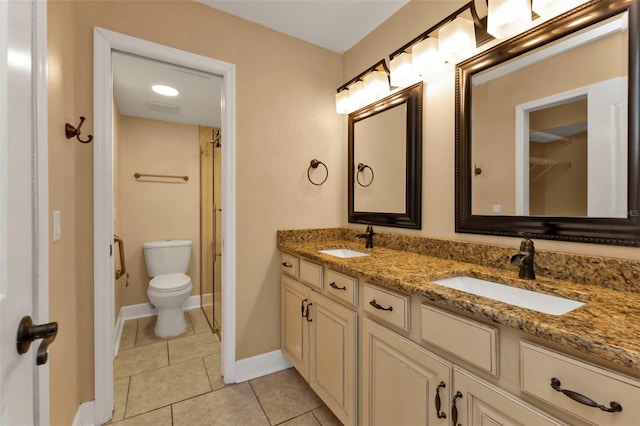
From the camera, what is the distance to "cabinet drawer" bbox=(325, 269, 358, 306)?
129 cm

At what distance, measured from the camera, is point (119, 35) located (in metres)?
1.54

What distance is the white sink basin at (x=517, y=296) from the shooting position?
0.95m

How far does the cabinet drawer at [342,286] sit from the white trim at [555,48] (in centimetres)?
116

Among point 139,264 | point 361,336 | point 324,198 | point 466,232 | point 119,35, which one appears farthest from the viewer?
point 139,264

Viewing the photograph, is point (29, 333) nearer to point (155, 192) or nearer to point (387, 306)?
point (387, 306)

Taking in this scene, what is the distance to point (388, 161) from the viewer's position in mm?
1905

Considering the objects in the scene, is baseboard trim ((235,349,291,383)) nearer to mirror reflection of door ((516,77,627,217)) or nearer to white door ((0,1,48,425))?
white door ((0,1,48,425))

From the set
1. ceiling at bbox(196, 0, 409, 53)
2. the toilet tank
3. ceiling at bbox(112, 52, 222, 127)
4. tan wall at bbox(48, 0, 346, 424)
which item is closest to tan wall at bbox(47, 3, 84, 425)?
tan wall at bbox(48, 0, 346, 424)

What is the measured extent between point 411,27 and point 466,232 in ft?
4.17

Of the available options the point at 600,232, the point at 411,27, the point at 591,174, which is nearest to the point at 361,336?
the point at 600,232

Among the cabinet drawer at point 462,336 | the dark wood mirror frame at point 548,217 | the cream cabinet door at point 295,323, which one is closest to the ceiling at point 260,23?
the dark wood mirror frame at point 548,217

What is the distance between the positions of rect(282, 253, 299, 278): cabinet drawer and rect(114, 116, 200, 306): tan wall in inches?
71.5

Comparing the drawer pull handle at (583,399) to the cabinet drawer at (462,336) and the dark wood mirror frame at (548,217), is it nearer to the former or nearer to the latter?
the cabinet drawer at (462,336)

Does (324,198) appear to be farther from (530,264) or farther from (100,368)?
(100,368)
